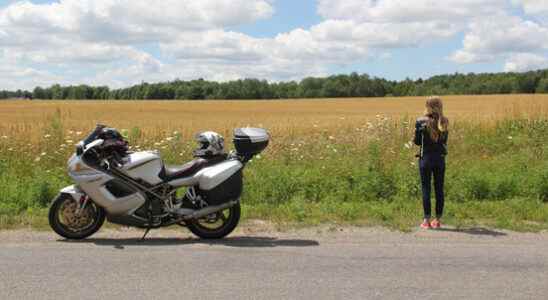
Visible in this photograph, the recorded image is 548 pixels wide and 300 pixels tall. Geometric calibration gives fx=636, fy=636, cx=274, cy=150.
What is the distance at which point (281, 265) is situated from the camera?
6.14 metres

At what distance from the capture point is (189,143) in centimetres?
1412

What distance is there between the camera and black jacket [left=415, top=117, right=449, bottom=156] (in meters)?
8.40

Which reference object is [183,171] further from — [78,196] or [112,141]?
[78,196]

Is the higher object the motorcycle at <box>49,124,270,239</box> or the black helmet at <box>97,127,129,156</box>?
the black helmet at <box>97,127,129,156</box>

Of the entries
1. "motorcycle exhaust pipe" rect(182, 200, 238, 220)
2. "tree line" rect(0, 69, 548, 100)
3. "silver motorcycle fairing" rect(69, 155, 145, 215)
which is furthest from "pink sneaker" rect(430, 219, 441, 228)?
"tree line" rect(0, 69, 548, 100)

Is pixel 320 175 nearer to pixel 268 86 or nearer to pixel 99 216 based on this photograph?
pixel 99 216

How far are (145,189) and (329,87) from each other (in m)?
95.3

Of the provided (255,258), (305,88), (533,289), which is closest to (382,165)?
(255,258)

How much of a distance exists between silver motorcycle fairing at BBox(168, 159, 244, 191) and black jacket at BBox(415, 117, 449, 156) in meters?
2.50

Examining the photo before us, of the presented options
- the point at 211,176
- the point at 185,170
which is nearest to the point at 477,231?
the point at 211,176

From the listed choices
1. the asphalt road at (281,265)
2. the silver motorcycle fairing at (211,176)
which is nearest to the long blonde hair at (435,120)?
the asphalt road at (281,265)

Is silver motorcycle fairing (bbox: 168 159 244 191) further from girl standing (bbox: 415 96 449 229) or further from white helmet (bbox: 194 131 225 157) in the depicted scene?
girl standing (bbox: 415 96 449 229)

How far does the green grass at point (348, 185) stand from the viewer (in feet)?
29.0

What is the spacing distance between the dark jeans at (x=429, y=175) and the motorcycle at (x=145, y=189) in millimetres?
2302
